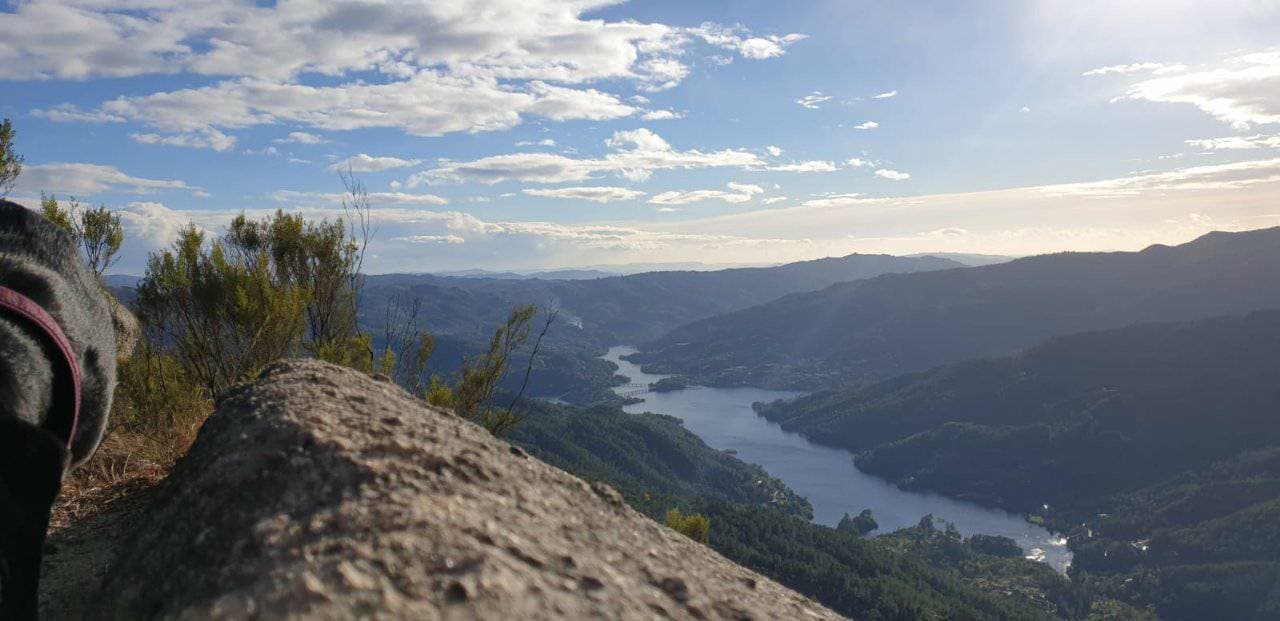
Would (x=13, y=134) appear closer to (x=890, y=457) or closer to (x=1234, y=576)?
(x=1234, y=576)

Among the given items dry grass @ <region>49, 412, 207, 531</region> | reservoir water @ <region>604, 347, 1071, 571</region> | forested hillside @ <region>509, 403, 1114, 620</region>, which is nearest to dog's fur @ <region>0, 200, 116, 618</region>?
dry grass @ <region>49, 412, 207, 531</region>

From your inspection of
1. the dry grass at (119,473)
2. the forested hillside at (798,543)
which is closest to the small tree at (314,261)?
the dry grass at (119,473)

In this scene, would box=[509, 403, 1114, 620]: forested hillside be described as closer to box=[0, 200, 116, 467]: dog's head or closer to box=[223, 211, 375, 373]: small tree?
box=[223, 211, 375, 373]: small tree

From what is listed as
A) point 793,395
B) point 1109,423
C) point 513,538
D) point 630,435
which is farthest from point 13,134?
point 793,395

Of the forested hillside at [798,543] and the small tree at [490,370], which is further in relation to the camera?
the forested hillside at [798,543]

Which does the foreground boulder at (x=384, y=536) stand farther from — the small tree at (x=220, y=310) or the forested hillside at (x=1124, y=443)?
the forested hillside at (x=1124, y=443)

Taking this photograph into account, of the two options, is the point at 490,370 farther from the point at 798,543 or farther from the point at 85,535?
the point at 798,543
